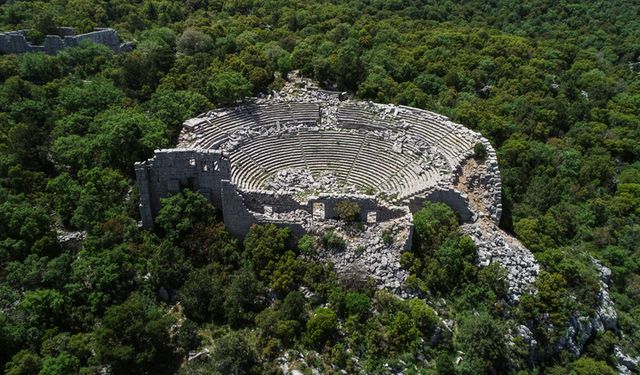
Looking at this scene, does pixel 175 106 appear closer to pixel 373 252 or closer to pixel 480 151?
pixel 373 252

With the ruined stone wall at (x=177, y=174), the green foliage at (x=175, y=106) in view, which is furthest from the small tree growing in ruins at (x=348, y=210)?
the green foliage at (x=175, y=106)

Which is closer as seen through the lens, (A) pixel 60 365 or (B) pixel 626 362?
(A) pixel 60 365

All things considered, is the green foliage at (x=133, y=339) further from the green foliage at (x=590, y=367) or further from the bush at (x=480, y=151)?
the bush at (x=480, y=151)

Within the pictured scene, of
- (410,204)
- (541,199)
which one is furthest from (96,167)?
(541,199)

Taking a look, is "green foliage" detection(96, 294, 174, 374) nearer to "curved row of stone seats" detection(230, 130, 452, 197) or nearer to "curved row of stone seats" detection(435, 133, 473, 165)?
"curved row of stone seats" detection(230, 130, 452, 197)

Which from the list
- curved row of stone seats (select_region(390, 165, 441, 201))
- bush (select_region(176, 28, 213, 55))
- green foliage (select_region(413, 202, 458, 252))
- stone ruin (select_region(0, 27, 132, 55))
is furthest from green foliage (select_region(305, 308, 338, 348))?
stone ruin (select_region(0, 27, 132, 55))

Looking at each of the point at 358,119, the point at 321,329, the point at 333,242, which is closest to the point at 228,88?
the point at 358,119
